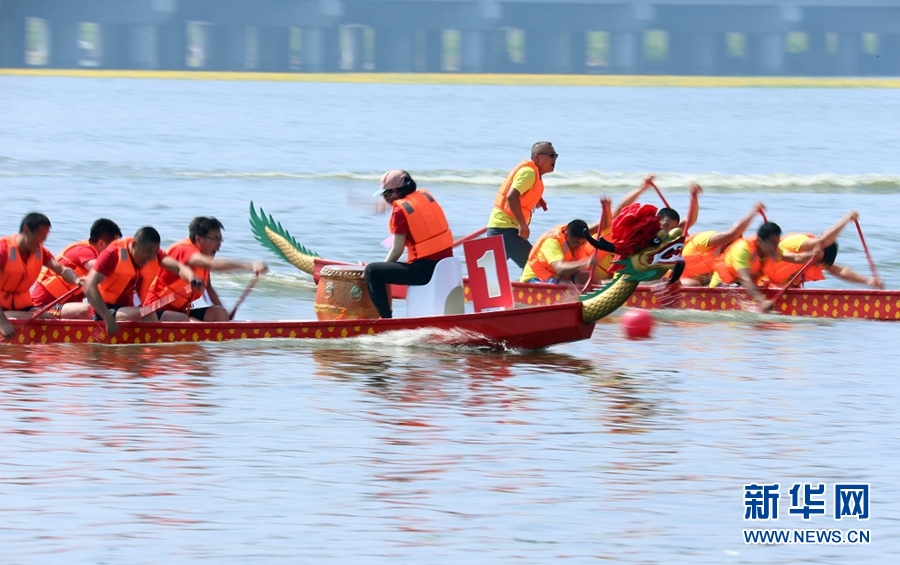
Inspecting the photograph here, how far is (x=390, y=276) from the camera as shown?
12.6 m

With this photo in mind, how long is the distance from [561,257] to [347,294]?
3.11 metres

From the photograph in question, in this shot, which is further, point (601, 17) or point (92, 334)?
point (601, 17)

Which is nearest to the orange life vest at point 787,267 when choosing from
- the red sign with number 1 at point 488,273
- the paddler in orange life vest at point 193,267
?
the red sign with number 1 at point 488,273

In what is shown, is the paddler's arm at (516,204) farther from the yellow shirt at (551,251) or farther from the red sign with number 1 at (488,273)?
the red sign with number 1 at (488,273)

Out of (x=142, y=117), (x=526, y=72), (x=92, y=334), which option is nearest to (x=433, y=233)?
(x=92, y=334)

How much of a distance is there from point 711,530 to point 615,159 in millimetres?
36202

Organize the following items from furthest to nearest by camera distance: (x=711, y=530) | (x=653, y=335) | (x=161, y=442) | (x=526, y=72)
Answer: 1. (x=526, y=72)
2. (x=653, y=335)
3. (x=161, y=442)
4. (x=711, y=530)

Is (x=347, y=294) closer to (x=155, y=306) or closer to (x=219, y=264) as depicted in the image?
(x=219, y=264)

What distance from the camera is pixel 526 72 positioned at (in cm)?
9975

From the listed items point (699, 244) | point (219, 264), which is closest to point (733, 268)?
point (699, 244)

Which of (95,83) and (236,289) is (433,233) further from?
(95,83)

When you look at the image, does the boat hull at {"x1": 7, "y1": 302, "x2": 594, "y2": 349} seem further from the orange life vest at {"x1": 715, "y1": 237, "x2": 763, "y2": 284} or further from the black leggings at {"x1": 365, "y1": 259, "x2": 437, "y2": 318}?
the orange life vest at {"x1": 715, "y1": 237, "x2": 763, "y2": 284}

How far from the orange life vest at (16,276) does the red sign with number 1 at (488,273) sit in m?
3.48

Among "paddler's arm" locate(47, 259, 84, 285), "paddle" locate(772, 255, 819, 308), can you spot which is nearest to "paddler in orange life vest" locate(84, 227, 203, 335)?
"paddler's arm" locate(47, 259, 84, 285)
